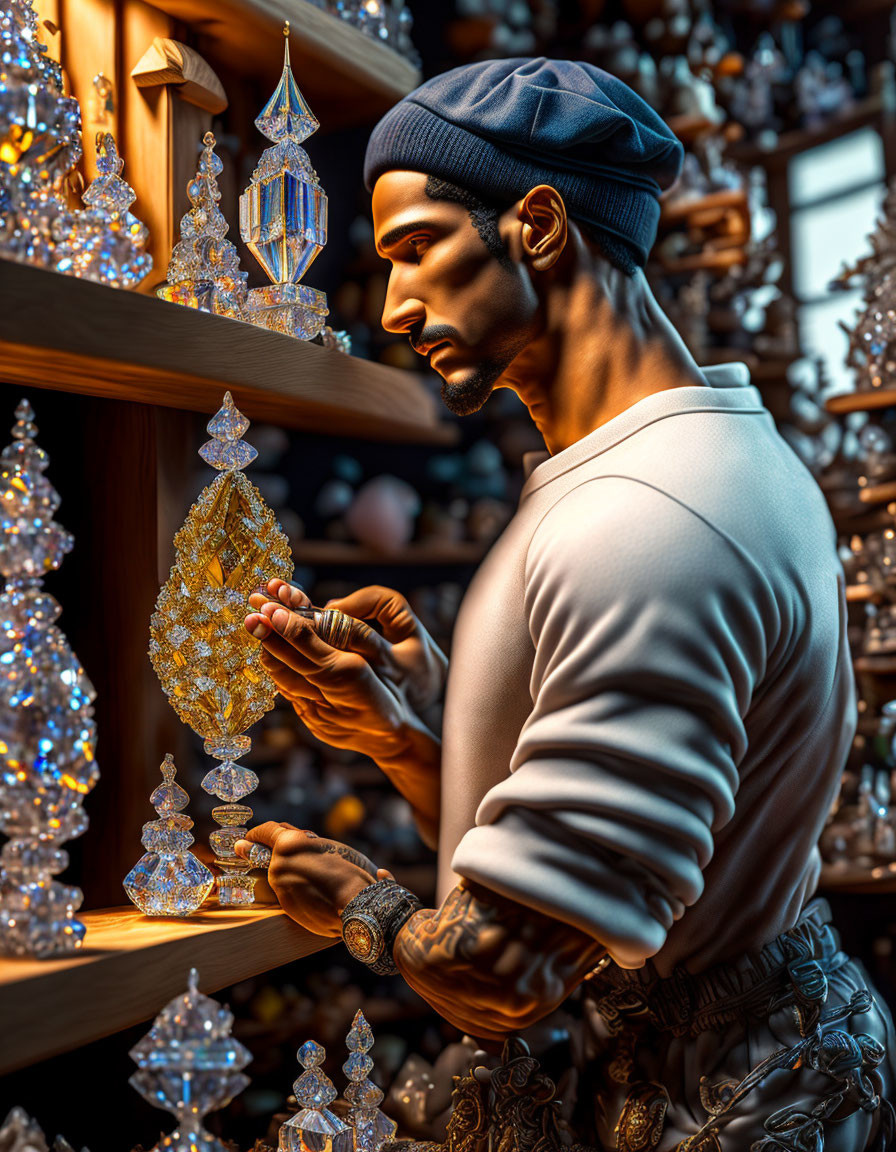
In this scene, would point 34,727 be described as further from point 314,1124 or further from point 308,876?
point 314,1124

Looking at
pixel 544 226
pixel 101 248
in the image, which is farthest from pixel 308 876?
pixel 544 226

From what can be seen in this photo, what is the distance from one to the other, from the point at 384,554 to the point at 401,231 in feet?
6.67

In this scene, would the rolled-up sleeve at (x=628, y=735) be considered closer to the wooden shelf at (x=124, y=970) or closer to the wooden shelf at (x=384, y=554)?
the wooden shelf at (x=124, y=970)

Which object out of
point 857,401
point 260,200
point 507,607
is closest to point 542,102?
point 260,200

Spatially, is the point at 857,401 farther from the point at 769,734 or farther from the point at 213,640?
the point at 213,640

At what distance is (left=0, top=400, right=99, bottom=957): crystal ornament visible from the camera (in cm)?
80

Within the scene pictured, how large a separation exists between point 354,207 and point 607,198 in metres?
2.22

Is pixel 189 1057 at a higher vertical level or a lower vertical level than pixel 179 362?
lower

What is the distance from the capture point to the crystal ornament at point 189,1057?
823 mm

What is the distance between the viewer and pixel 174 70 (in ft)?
3.79

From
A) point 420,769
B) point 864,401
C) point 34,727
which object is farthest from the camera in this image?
point 864,401

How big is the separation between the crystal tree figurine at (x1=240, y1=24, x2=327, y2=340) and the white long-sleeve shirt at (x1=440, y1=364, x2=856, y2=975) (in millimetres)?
325

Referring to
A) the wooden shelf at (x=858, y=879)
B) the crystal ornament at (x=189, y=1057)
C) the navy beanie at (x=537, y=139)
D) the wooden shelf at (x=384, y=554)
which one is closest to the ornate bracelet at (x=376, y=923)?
the crystal ornament at (x=189, y=1057)

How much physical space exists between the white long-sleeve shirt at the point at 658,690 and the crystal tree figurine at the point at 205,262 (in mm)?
384
